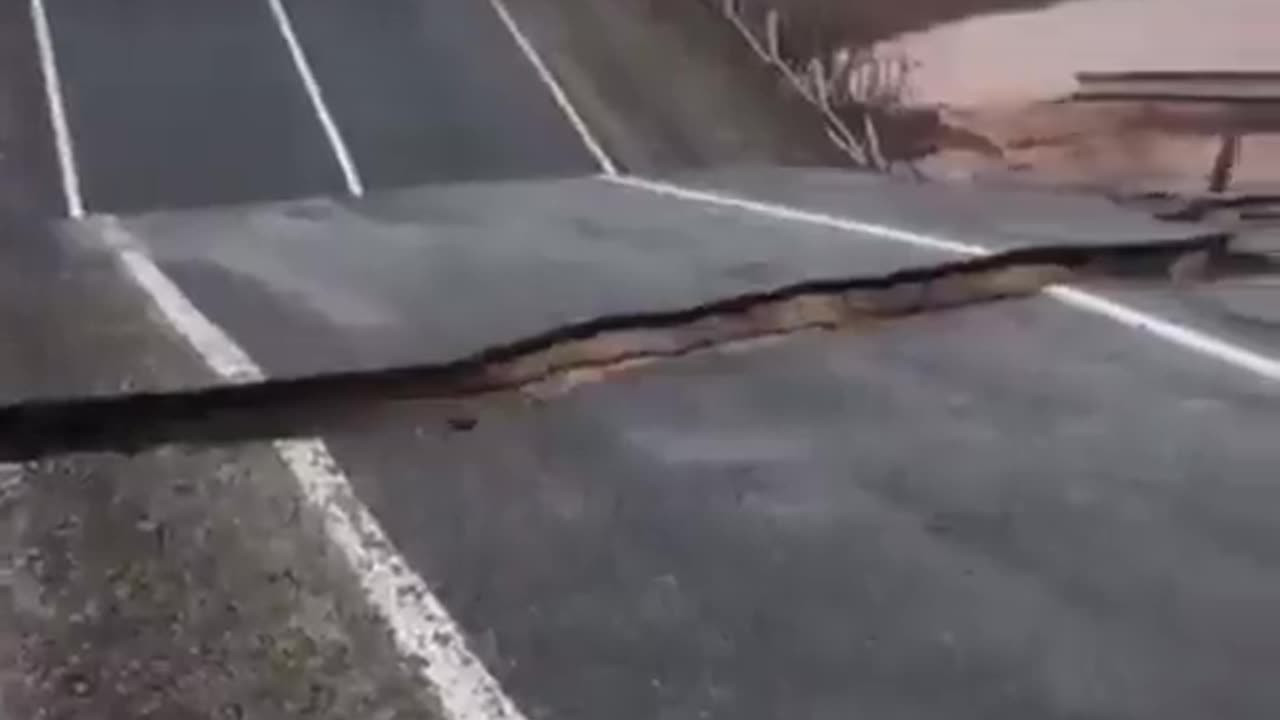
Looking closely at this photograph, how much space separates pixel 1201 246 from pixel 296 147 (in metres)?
4.01

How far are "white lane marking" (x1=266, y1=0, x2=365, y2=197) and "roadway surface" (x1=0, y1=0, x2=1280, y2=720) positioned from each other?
1.97 m

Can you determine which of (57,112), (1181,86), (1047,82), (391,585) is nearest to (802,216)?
(391,585)

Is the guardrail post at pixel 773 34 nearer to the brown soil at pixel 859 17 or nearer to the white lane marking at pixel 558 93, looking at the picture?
the brown soil at pixel 859 17

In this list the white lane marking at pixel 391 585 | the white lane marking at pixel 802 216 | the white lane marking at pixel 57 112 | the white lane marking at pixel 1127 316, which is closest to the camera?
the white lane marking at pixel 391 585

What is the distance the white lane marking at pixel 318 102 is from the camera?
22.9ft

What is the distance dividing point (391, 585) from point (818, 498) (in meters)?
0.67

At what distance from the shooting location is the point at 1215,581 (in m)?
2.46

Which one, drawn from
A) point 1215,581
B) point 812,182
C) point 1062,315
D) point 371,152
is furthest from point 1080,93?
point 1215,581

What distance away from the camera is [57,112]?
24.6 ft

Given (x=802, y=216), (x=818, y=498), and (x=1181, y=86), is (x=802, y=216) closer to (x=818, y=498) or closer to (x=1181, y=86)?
(x=818, y=498)

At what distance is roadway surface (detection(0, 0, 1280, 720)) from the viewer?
7.11 ft

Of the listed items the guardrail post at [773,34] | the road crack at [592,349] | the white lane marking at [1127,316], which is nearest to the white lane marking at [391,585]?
the road crack at [592,349]

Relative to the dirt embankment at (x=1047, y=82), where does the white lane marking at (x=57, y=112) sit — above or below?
above

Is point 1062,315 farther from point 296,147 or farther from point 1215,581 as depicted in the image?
point 296,147
